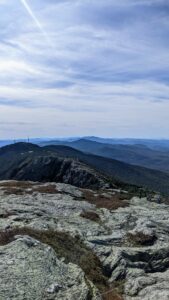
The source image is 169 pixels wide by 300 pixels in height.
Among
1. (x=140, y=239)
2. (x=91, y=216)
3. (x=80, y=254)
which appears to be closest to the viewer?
(x=80, y=254)

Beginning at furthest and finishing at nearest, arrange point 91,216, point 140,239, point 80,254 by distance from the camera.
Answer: point 91,216 → point 140,239 → point 80,254

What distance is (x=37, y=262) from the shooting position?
89.4ft

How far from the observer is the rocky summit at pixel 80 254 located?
81.3 feet

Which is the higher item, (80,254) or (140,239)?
(80,254)

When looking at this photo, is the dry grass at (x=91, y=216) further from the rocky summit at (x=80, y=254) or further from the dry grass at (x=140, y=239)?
the dry grass at (x=140, y=239)

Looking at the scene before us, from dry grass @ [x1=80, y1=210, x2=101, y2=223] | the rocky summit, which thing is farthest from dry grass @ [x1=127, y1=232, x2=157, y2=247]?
dry grass @ [x1=80, y1=210, x2=101, y2=223]

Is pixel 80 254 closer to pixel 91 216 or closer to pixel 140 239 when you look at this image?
pixel 140 239

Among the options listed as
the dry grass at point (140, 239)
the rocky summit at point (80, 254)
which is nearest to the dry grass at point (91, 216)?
the rocky summit at point (80, 254)

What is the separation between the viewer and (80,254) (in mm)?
31844

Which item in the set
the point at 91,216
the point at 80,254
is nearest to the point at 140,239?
the point at 80,254

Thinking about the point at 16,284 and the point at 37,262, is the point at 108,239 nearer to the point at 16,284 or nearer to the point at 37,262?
the point at 37,262

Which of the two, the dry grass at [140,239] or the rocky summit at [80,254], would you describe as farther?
the dry grass at [140,239]

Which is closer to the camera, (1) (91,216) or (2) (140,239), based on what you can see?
(2) (140,239)

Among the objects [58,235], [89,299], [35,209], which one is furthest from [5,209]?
[89,299]
